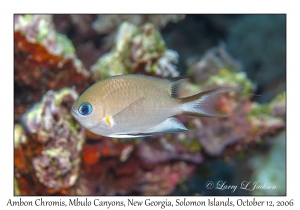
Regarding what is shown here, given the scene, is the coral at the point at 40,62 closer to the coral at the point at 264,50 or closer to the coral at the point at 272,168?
the coral at the point at 272,168

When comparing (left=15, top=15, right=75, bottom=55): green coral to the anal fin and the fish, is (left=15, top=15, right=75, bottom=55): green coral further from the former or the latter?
the anal fin

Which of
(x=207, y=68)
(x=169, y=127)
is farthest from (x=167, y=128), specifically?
(x=207, y=68)

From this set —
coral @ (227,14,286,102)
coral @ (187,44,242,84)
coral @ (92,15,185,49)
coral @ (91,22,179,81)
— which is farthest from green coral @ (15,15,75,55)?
coral @ (227,14,286,102)

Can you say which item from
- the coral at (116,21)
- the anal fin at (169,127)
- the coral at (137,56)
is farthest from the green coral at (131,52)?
the anal fin at (169,127)

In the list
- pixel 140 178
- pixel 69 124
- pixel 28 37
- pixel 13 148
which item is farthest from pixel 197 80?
pixel 13 148

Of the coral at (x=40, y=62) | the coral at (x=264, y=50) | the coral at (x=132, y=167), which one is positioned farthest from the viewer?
the coral at (x=264, y=50)

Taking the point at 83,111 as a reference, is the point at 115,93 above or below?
above
